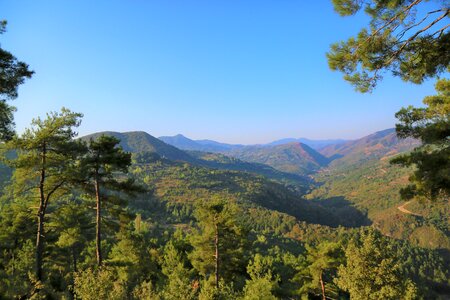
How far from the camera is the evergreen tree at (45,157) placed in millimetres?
14320

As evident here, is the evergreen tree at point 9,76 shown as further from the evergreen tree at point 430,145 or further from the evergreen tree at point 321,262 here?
the evergreen tree at point 321,262

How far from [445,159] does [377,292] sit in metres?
7.81

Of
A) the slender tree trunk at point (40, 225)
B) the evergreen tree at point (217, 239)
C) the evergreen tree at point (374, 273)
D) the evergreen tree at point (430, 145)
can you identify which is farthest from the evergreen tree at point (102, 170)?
the evergreen tree at point (430, 145)

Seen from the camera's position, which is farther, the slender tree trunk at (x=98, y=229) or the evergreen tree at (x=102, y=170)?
the slender tree trunk at (x=98, y=229)

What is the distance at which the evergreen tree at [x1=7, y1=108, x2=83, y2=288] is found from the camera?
47.0ft

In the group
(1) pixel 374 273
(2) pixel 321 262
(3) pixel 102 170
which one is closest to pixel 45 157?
(3) pixel 102 170

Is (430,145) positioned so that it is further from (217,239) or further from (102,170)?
(102,170)

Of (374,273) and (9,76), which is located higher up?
(9,76)

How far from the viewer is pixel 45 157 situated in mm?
14797

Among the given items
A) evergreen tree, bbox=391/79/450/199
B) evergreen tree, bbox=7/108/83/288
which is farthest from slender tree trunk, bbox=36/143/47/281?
evergreen tree, bbox=391/79/450/199

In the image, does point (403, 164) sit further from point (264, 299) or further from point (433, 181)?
point (264, 299)

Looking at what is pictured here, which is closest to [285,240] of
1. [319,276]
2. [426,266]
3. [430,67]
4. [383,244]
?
[426,266]

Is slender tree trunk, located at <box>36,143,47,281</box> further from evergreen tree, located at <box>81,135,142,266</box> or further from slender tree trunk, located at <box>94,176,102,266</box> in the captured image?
slender tree trunk, located at <box>94,176,102,266</box>

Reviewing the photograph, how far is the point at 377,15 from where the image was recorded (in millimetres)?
9000
